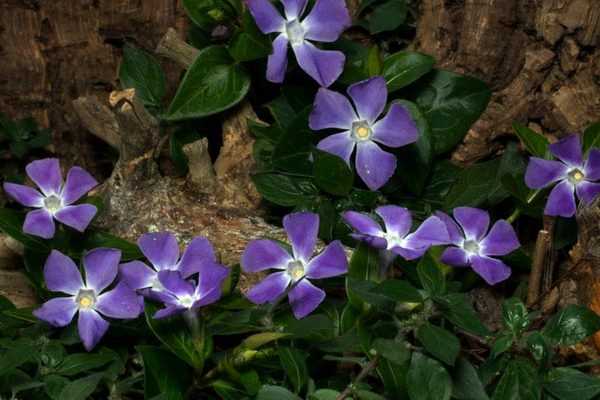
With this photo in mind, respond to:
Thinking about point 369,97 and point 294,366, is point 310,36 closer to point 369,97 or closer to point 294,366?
point 369,97

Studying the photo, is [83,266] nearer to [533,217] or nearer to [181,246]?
[181,246]

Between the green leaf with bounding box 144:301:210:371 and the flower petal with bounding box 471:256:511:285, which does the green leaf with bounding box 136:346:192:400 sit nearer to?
the green leaf with bounding box 144:301:210:371

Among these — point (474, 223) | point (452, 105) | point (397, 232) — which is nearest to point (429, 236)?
point (397, 232)

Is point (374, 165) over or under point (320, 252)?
over

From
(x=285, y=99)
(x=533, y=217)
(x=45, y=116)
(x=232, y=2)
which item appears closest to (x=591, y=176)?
(x=533, y=217)

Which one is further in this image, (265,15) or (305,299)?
(265,15)

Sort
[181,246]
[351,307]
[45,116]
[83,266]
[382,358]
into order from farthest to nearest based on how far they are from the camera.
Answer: [45,116] < [181,246] < [83,266] < [351,307] < [382,358]

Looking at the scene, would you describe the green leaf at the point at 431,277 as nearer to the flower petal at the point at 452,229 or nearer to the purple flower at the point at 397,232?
the purple flower at the point at 397,232

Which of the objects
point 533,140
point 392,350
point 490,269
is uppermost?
point 533,140
